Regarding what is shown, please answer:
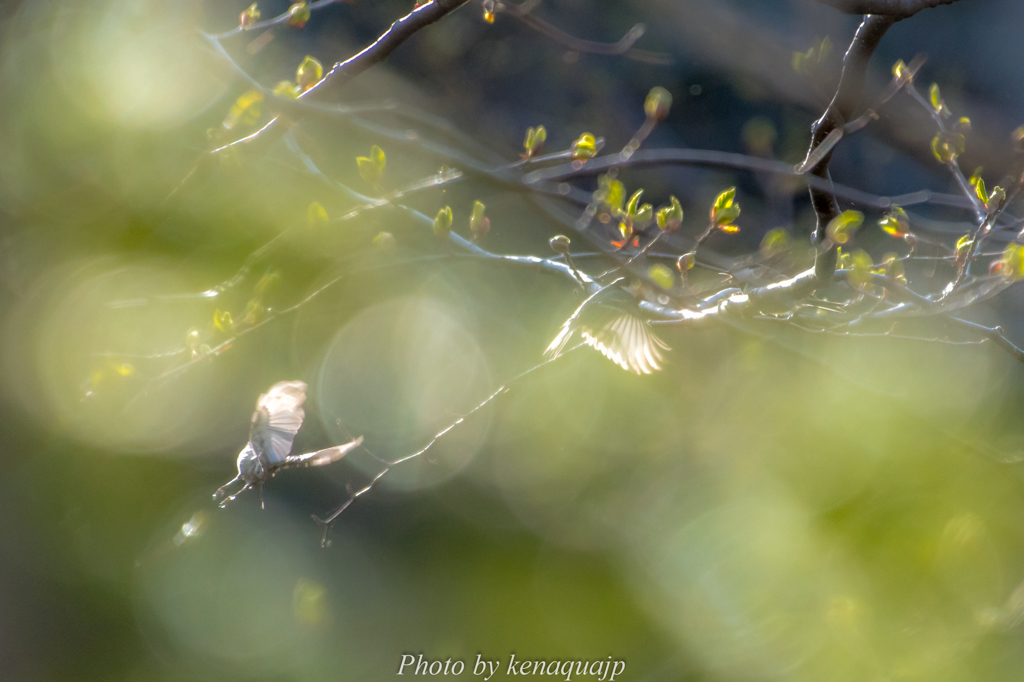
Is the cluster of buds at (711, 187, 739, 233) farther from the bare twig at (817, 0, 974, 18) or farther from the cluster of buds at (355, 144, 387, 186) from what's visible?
the cluster of buds at (355, 144, 387, 186)

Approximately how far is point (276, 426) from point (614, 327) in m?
0.66

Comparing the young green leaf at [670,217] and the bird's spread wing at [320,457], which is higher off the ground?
the young green leaf at [670,217]

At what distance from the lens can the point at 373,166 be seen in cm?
99

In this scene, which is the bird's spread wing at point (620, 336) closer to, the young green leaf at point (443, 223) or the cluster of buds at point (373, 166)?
the young green leaf at point (443, 223)

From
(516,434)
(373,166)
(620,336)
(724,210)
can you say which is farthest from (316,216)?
(516,434)

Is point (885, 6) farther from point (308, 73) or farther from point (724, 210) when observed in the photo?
point (308, 73)

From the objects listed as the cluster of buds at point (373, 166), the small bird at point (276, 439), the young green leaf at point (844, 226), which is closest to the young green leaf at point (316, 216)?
the cluster of buds at point (373, 166)

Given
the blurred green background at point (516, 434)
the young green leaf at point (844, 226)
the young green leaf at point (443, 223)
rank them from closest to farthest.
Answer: the young green leaf at point (844, 226) < the young green leaf at point (443, 223) < the blurred green background at point (516, 434)

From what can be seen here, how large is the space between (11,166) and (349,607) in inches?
82.8

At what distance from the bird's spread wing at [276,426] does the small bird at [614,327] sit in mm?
500

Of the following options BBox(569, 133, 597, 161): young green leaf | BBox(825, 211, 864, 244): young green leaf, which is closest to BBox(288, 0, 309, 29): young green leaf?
BBox(569, 133, 597, 161): young green leaf

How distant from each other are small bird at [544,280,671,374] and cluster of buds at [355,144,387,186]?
430mm

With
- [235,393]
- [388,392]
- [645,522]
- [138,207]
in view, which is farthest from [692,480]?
[138,207]

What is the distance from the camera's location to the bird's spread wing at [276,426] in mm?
1059
